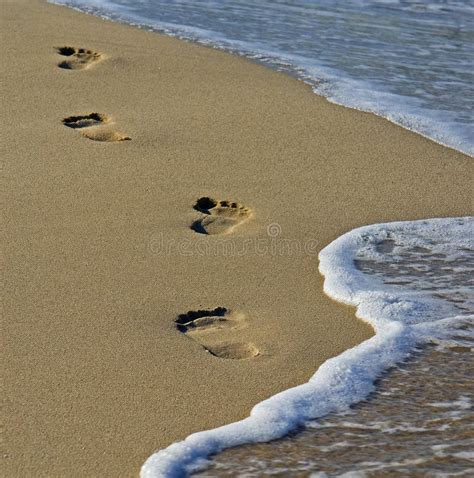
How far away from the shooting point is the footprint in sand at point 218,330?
3107 millimetres

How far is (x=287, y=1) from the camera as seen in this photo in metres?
9.18

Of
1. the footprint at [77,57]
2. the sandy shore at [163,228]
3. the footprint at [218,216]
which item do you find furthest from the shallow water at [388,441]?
the footprint at [77,57]

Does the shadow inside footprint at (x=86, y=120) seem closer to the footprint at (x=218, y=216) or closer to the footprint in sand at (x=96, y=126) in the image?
the footprint in sand at (x=96, y=126)

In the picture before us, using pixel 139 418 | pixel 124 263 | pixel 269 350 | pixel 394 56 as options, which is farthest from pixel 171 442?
pixel 394 56

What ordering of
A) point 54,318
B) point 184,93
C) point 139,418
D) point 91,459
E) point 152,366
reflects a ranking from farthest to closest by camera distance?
point 184,93
point 54,318
point 152,366
point 139,418
point 91,459

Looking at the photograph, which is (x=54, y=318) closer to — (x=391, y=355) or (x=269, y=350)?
(x=269, y=350)

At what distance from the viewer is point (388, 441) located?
8.64ft

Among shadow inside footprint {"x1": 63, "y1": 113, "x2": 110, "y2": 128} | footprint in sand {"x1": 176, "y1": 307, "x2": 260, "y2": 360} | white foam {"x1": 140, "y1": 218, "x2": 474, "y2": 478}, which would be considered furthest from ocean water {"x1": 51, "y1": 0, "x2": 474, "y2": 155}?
footprint in sand {"x1": 176, "y1": 307, "x2": 260, "y2": 360}

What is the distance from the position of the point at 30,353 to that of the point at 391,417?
1.19m

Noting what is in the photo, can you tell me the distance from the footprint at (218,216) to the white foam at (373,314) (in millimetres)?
469

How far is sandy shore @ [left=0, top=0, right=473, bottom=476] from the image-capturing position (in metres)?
2.76

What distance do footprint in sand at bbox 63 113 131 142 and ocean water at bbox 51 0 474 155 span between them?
157 centimetres

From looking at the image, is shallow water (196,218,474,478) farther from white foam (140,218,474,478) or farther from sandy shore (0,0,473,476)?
sandy shore (0,0,473,476)

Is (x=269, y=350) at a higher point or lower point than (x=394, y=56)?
lower
